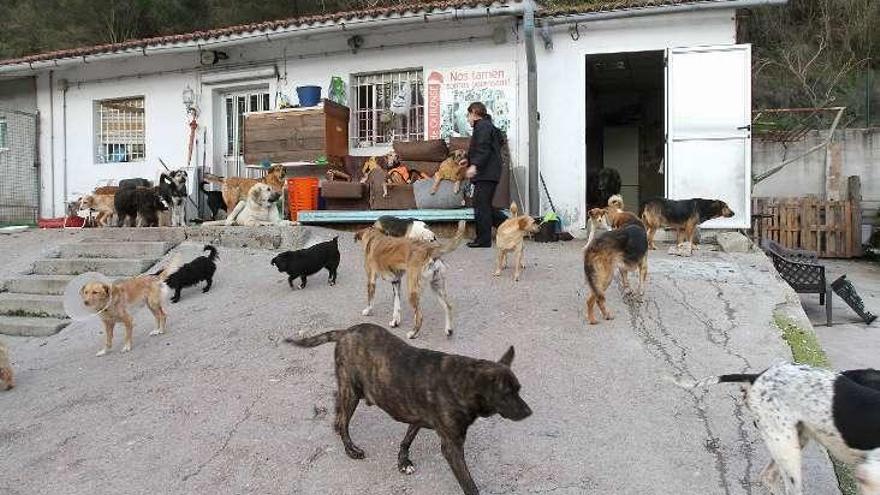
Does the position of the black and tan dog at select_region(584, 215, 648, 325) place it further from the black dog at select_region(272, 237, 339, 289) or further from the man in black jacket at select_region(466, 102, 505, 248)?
the black dog at select_region(272, 237, 339, 289)

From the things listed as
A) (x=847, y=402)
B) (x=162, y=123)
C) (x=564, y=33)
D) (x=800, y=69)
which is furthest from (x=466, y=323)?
(x=800, y=69)

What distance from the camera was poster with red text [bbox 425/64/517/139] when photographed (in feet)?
A: 34.1

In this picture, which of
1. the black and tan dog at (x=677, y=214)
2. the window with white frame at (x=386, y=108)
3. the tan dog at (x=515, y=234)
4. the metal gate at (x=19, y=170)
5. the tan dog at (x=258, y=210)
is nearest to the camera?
the tan dog at (x=515, y=234)

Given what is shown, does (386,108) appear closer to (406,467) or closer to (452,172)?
(452,172)

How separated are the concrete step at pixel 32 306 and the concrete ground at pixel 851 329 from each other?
882 centimetres

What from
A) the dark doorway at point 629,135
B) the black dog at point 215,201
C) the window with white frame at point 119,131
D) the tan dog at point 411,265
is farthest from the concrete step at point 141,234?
the dark doorway at point 629,135

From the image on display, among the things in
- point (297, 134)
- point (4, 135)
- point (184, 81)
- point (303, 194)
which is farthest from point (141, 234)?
point (4, 135)

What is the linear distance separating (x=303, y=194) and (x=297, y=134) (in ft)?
3.68

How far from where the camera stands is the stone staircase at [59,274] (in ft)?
24.2

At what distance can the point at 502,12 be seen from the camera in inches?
376

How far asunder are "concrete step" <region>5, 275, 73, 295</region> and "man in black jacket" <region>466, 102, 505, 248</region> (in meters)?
5.42

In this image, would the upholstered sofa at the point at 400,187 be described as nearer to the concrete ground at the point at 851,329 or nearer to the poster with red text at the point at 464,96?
the poster with red text at the point at 464,96

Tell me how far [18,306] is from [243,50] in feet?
20.7

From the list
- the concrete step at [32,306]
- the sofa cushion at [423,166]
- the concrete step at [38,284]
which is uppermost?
the sofa cushion at [423,166]
